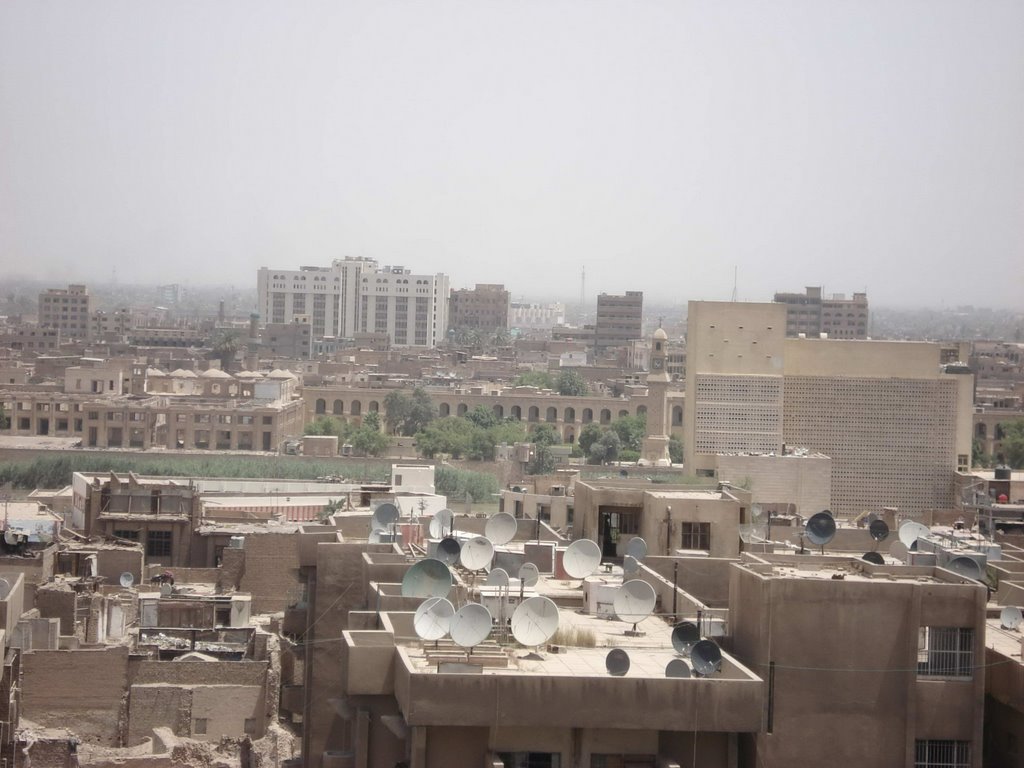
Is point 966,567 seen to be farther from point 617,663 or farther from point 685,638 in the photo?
point 617,663

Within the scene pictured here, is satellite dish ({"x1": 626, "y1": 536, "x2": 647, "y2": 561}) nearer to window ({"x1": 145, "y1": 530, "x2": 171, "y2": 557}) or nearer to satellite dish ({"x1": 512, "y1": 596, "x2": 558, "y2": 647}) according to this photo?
satellite dish ({"x1": 512, "y1": 596, "x2": 558, "y2": 647})

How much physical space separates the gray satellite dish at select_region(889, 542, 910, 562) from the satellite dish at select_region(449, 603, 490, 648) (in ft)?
19.3

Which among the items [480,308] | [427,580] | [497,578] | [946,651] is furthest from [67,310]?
[946,651]

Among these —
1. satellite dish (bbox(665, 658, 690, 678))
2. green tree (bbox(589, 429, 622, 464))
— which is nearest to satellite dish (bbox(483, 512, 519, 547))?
satellite dish (bbox(665, 658, 690, 678))

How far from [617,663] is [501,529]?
5.05 m

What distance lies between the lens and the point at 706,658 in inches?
461

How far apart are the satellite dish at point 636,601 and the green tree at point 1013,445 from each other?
47.6 metres

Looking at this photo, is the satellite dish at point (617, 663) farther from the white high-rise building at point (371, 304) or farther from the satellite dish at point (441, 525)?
the white high-rise building at point (371, 304)

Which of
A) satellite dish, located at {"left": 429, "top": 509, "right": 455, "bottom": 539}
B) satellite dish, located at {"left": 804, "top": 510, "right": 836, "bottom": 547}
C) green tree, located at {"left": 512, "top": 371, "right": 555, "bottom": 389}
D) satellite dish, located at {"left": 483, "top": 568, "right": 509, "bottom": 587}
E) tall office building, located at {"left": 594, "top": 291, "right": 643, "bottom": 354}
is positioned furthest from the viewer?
tall office building, located at {"left": 594, "top": 291, "right": 643, "bottom": 354}

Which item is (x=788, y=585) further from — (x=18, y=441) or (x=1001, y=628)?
(x=18, y=441)

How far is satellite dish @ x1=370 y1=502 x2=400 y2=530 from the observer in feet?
57.8

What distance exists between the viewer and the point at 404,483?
38.4 metres

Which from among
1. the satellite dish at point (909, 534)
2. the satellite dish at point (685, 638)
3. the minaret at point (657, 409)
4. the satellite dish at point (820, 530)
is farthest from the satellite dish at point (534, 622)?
the minaret at point (657, 409)

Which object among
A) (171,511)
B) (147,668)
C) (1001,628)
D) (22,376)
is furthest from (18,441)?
(1001,628)
